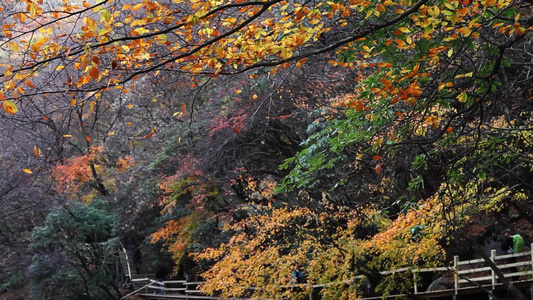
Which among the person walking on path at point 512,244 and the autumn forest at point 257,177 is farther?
the person walking on path at point 512,244

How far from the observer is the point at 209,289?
12008mm

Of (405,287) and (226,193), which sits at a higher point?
(226,193)

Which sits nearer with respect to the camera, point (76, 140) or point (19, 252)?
point (19, 252)

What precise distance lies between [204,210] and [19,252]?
694cm

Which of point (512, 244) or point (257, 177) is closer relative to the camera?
point (512, 244)

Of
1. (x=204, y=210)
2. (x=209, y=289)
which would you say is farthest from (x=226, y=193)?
(x=209, y=289)

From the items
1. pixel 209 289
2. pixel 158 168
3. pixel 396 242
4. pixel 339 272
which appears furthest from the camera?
pixel 158 168

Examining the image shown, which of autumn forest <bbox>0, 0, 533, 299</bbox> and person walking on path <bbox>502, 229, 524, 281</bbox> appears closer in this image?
autumn forest <bbox>0, 0, 533, 299</bbox>

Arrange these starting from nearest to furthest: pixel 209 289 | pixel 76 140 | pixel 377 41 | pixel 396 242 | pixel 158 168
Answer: pixel 377 41 → pixel 396 242 → pixel 209 289 → pixel 158 168 → pixel 76 140

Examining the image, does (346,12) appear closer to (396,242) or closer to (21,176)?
(396,242)

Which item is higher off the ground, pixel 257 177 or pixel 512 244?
pixel 257 177

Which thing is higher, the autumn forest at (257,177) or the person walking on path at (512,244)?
the autumn forest at (257,177)

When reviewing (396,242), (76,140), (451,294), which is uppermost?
(76,140)

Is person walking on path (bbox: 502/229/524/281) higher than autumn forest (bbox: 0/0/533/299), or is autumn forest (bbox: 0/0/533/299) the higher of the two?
autumn forest (bbox: 0/0/533/299)
